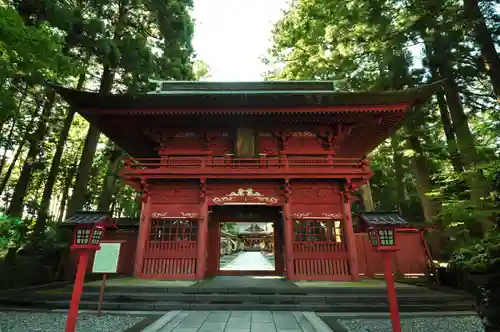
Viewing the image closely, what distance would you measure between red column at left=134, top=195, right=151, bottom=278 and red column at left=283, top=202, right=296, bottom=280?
18.0ft

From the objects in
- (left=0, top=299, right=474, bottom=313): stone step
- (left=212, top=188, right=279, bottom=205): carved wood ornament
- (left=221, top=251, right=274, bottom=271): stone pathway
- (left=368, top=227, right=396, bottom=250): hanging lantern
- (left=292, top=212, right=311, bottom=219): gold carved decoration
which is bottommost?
(left=0, top=299, right=474, bottom=313): stone step

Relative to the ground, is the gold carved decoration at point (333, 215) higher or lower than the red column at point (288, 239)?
higher

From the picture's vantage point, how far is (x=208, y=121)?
11414 millimetres

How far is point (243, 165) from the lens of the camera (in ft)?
36.7

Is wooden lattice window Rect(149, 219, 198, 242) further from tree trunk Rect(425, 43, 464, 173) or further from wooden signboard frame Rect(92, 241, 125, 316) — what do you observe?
tree trunk Rect(425, 43, 464, 173)

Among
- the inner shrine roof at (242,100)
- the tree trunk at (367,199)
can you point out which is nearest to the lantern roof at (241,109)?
the inner shrine roof at (242,100)

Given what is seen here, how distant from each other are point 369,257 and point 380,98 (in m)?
6.57

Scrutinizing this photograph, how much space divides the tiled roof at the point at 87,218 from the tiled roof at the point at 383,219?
5.53 metres

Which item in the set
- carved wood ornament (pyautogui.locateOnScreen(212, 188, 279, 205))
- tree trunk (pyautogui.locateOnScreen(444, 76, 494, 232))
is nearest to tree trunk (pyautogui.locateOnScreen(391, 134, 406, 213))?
tree trunk (pyautogui.locateOnScreen(444, 76, 494, 232))

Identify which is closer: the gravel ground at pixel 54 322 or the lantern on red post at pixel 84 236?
the lantern on red post at pixel 84 236

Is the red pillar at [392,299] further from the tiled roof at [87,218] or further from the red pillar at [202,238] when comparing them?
the red pillar at [202,238]

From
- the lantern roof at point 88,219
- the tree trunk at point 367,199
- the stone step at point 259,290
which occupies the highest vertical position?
the tree trunk at point 367,199

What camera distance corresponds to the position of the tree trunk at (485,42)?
8383mm

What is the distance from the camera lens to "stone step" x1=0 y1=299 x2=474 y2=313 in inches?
269
